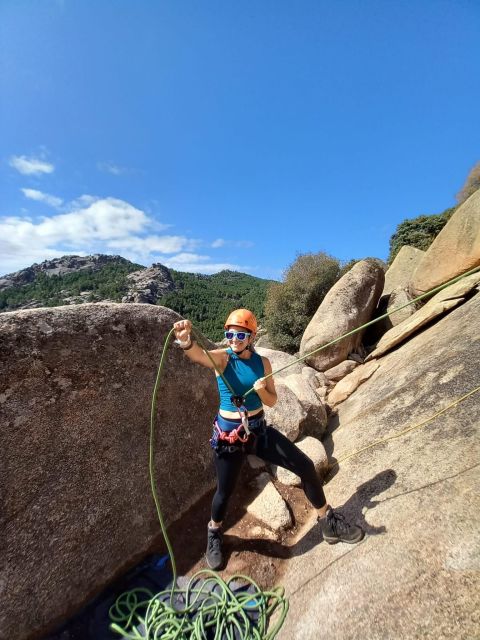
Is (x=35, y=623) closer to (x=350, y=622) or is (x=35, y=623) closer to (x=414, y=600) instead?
(x=350, y=622)

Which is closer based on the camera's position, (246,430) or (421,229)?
(246,430)

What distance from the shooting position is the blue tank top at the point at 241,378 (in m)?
3.54

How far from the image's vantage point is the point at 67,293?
99.9m

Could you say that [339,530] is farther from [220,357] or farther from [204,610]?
[220,357]

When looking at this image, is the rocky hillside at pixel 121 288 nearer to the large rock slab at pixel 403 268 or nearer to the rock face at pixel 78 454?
the large rock slab at pixel 403 268

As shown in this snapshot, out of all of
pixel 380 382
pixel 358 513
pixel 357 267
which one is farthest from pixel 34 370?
pixel 357 267

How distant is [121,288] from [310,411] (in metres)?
98.8

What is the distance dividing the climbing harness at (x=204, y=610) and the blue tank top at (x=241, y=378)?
0.08m

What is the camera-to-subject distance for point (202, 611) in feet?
10.6

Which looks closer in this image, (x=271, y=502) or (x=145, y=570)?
(x=145, y=570)

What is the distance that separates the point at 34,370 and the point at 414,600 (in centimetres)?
415

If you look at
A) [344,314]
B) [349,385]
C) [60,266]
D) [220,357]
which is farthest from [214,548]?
[60,266]

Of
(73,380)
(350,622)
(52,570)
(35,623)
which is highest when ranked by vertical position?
(73,380)

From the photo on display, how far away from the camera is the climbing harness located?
307cm
